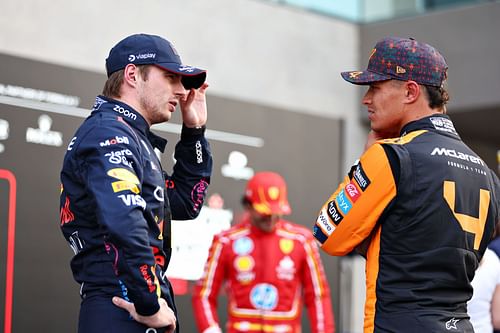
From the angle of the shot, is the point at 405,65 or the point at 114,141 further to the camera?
the point at 405,65

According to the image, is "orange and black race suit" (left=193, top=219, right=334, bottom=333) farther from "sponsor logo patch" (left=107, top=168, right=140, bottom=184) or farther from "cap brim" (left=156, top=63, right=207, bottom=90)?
"sponsor logo patch" (left=107, top=168, right=140, bottom=184)

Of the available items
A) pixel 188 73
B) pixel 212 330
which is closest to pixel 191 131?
pixel 188 73

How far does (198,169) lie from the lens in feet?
12.1

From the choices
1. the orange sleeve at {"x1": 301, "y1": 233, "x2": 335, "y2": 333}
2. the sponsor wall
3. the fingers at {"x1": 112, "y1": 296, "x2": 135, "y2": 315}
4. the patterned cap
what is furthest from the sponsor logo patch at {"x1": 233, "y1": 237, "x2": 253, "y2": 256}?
the fingers at {"x1": 112, "y1": 296, "x2": 135, "y2": 315}

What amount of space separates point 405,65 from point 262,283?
3350mm

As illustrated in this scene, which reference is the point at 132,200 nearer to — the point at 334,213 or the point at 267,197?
the point at 334,213

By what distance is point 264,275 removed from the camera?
21.3ft

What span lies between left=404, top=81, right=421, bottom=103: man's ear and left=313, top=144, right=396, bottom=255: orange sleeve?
27 centimetres

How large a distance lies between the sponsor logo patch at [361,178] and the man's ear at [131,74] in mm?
836

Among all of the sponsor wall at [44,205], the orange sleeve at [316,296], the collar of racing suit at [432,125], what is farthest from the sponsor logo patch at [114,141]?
the orange sleeve at [316,296]

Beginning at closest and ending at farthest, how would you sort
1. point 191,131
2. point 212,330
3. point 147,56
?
1. point 147,56
2. point 191,131
3. point 212,330

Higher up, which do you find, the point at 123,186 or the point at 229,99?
the point at 229,99

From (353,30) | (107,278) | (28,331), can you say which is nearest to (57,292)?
(28,331)

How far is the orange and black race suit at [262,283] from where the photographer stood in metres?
6.41
